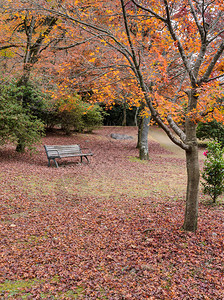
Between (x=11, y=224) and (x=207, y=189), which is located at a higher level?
(x=207, y=189)

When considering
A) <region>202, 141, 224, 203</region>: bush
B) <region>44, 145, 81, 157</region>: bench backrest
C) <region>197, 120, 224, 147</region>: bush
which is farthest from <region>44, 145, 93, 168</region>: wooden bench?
<region>197, 120, 224, 147</region>: bush

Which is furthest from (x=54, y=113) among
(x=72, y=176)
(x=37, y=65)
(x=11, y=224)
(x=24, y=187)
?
(x=11, y=224)

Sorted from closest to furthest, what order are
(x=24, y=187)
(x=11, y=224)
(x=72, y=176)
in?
(x=11, y=224), (x=24, y=187), (x=72, y=176)

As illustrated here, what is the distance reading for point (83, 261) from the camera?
121 inches

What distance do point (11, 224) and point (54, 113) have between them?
13.1 meters

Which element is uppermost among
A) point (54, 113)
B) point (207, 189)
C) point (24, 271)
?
point (54, 113)

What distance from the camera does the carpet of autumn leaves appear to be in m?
2.57

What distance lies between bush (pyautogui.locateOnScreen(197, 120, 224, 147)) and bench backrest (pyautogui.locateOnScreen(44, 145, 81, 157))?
1061 centimetres

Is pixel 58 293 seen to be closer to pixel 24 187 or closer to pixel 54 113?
pixel 24 187

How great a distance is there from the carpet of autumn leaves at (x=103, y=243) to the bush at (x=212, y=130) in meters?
11.8

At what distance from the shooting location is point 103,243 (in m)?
3.56

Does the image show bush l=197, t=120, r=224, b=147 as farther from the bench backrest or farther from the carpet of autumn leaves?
the carpet of autumn leaves

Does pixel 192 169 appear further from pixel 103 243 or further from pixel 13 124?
pixel 13 124

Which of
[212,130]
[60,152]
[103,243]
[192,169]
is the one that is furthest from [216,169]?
[212,130]
